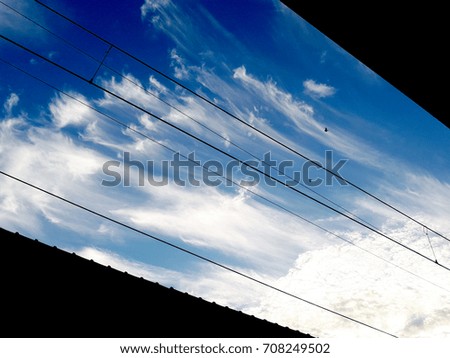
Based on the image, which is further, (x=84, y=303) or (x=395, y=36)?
(x=84, y=303)

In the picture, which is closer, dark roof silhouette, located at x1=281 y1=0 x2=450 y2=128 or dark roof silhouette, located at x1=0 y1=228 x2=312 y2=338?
dark roof silhouette, located at x1=281 y1=0 x2=450 y2=128

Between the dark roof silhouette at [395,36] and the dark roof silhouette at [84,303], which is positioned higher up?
the dark roof silhouette at [395,36]

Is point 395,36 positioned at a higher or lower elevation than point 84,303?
higher

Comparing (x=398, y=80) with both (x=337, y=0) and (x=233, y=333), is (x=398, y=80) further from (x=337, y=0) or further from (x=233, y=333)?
(x=233, y=333)

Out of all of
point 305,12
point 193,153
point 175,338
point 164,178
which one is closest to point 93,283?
point 175,338

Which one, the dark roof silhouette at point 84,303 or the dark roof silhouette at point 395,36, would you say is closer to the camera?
the dark roof silhouette at point 395,36
